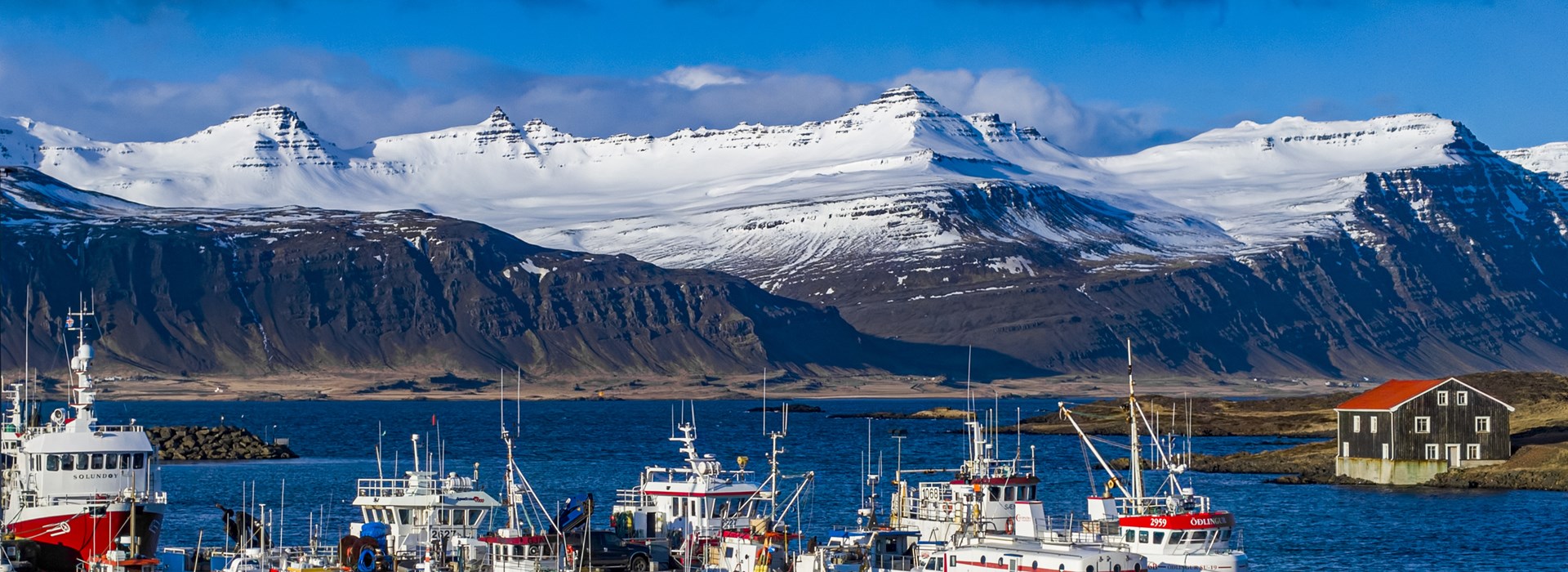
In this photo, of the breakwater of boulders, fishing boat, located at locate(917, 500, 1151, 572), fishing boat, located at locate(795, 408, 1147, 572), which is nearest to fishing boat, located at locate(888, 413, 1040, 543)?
fishing boat, located at locate(795, 408, 1147, 572)

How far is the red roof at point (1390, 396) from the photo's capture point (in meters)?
124

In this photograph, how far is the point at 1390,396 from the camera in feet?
416

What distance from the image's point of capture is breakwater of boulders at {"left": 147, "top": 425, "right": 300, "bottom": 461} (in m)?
164

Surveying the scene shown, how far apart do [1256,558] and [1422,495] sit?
118 ft

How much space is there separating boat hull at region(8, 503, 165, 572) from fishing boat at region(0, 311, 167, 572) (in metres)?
0.02

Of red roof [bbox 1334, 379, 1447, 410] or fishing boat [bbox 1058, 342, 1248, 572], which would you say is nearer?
fishing boat [bbox 1058, 342, 1248, 572]

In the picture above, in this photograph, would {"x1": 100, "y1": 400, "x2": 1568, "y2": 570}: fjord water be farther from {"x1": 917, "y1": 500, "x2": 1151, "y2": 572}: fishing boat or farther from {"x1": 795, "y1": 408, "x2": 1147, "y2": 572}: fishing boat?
{"x1": 917, "y1": 500, "x2": 1151, "y2": 572}: fishing boat

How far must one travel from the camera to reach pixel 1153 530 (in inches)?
2452

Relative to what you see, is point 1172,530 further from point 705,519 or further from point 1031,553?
point 705,519

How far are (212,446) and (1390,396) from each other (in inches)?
3362

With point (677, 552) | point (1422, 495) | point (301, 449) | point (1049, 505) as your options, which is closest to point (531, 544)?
point (677, 552)

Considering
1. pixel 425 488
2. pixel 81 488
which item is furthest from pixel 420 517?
pixel 81 488

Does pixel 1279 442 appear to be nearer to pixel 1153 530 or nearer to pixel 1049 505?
pixel 1049 505

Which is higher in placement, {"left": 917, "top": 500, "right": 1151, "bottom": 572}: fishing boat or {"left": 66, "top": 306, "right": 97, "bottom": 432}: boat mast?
{"left": 66, "top": 306, "right": 97, "bottom": 432}: boat mast
